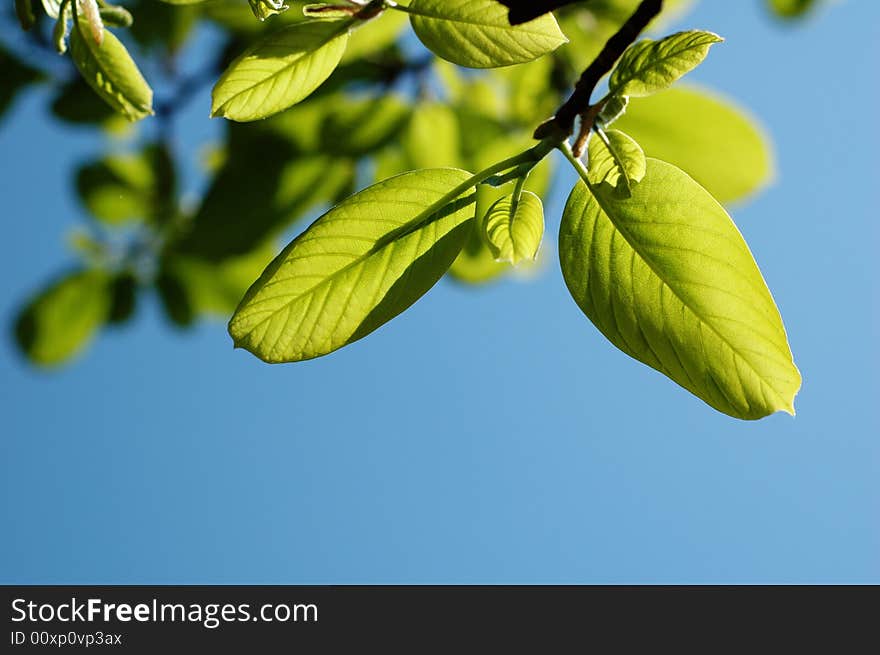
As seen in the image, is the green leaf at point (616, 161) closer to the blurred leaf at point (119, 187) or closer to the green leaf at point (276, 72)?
the green leaf at point (276, 72)

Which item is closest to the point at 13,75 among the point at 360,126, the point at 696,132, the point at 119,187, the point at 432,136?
the point at 119,187

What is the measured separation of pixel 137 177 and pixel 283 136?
63cm

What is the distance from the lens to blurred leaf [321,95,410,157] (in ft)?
5.26

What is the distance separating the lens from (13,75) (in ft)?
5.81

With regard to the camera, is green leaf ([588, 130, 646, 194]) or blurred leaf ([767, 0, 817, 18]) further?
blurred leaf ([767, 0, 817, 18])

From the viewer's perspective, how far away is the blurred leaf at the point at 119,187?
6.81ft

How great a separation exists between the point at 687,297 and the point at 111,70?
444mm

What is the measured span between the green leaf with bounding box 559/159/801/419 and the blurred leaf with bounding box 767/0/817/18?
123 cm

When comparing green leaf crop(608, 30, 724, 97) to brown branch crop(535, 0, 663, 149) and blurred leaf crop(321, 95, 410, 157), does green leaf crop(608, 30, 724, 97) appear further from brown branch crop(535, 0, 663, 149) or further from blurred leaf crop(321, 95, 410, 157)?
blurred leaf crop(321, 95, 410, 157)

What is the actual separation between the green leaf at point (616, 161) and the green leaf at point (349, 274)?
10 centimetres

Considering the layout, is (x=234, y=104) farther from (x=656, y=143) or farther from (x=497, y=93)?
(x=497, y=93)

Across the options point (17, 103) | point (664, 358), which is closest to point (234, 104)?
point (664, 358)

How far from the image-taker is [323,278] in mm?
672

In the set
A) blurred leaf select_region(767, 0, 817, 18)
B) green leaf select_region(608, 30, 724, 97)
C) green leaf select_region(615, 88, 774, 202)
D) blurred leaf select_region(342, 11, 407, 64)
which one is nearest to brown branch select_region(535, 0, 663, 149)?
green leaf select_region(608, 30, 724, 97)
